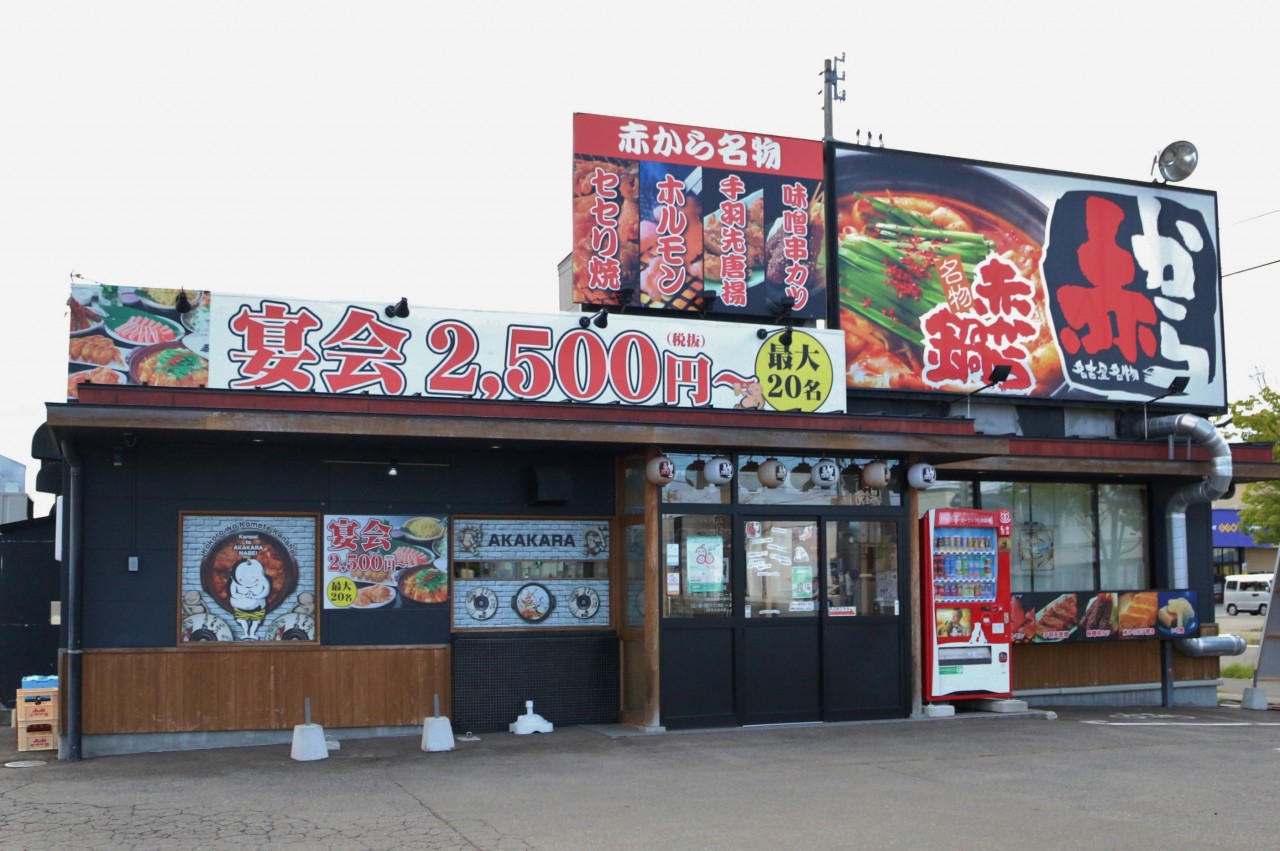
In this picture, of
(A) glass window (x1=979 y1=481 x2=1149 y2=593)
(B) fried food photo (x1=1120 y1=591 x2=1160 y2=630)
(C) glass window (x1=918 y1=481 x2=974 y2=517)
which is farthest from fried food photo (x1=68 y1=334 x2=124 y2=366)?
(B) fried food photo (x1=1120 y1=591 x2=1160 y2=630)

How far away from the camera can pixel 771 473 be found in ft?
48.3

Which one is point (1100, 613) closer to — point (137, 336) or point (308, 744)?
point (308, 744)

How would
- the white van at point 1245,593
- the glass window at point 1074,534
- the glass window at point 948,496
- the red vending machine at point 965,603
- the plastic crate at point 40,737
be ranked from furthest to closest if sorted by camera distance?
the white van at point 1245,593 < the glass window at point 1074,534 < the glass window at point 948,496 < the red vending machine at point 965,603 < the plastic crate at point 40,737

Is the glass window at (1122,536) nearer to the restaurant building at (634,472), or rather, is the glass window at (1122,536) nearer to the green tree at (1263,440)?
the restaurant building at (634,472)

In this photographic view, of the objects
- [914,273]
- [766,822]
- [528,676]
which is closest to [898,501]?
[914,273]

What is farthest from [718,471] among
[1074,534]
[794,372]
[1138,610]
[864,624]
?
[1138,610]

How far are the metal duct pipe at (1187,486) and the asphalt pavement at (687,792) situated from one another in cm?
433

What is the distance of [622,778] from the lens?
11406 mm

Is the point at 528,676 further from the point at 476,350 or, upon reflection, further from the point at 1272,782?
the point at 1272,782

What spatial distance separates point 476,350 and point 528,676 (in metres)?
3.70

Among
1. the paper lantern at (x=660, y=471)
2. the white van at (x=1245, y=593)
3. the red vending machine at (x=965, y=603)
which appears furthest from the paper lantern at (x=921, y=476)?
the white van at (x=1245, y=593)

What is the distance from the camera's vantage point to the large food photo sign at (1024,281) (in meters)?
17.7

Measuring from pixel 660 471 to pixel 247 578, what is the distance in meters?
4.54

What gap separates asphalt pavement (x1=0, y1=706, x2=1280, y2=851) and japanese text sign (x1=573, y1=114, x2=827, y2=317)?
549cm
